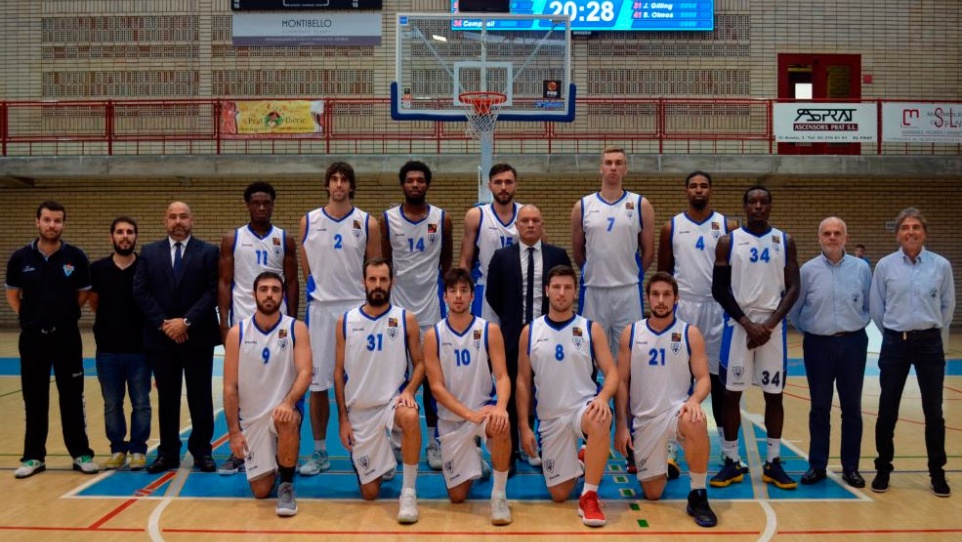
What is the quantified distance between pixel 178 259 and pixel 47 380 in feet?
4.41

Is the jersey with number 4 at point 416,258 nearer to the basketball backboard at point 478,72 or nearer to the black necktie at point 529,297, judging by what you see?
the black necktie at point 529,297

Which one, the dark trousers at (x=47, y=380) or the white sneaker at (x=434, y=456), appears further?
the white sneaker at (x=434, y=456)

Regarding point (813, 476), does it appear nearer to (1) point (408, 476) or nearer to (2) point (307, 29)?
(1) point (408, 476)

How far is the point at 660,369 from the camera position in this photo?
524cm

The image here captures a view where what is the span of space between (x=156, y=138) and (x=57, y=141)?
213 cm

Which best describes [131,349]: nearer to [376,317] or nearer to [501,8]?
[376,317]

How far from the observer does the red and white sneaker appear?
15.5 feet

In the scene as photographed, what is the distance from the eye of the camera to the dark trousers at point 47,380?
5.85 meters

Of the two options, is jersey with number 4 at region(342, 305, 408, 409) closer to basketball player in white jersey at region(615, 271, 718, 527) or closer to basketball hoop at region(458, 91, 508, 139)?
basketball player in white jersey at region(615, 271, 718, 527)

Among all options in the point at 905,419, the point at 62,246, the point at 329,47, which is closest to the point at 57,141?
the point at 329,47

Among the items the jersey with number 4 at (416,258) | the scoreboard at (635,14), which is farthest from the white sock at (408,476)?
the scoreboard at (635,14)

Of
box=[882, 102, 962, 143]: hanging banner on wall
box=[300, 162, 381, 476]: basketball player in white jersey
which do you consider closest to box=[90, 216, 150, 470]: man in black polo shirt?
box=[300, 162, 381, 476]: basketball player in white jersey

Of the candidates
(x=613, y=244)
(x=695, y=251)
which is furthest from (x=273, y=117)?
(x=695, y=251)

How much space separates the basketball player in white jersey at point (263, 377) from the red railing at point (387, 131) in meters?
11.3
